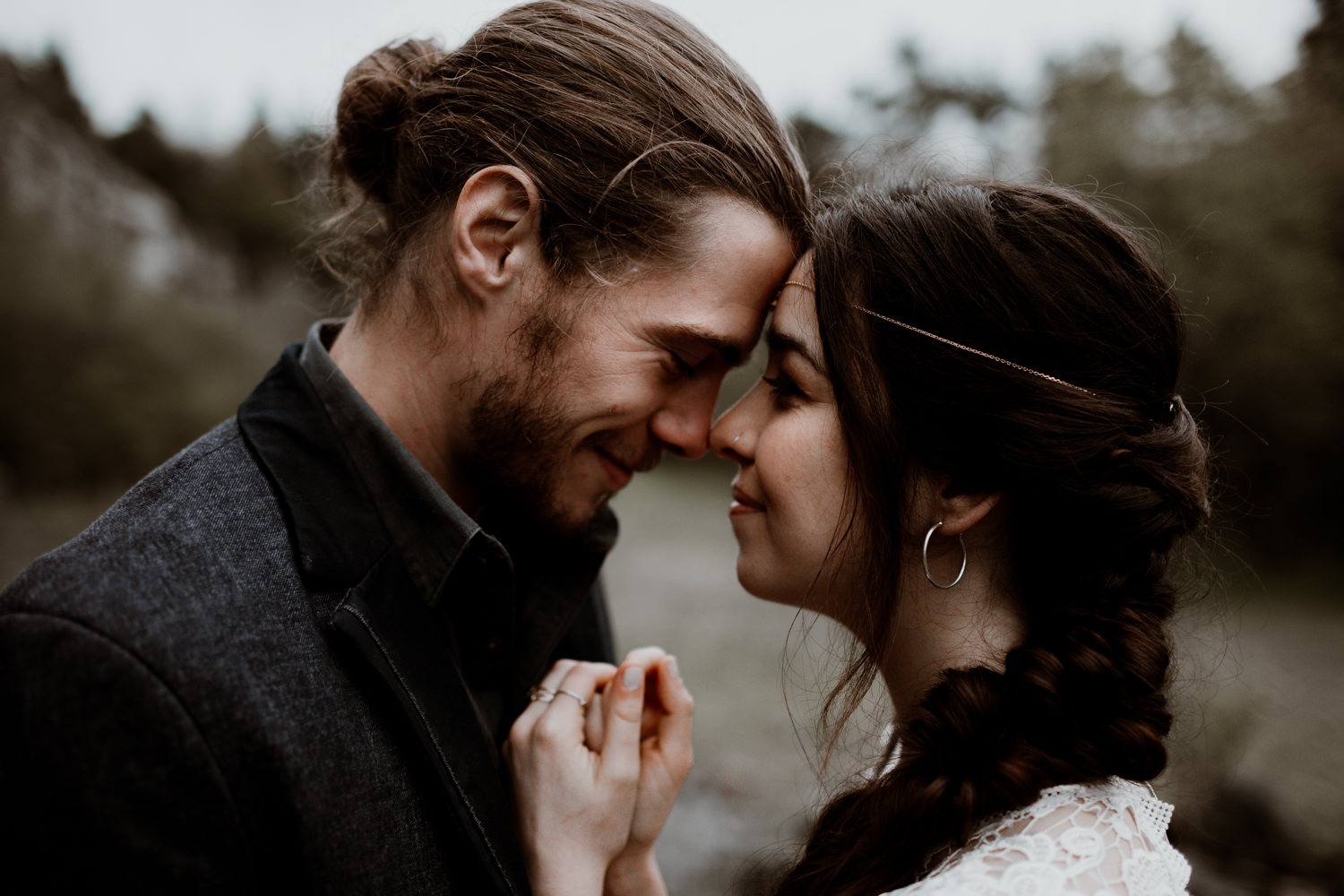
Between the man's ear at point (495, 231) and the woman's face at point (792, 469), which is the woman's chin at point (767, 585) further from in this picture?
the man's ear at point (495, 231)

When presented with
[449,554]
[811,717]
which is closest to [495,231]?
[449,554]

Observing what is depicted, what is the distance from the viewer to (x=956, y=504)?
196 centimetres

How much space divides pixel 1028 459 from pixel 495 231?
1322 millimetres

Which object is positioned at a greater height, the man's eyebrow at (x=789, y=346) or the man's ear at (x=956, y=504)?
the man's eyebrow at (x=789, y=346)

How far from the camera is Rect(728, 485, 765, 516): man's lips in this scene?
2.20 metres

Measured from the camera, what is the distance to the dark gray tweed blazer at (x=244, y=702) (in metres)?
1.35

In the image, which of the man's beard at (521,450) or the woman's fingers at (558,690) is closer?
the woman's fingers at (558,690)

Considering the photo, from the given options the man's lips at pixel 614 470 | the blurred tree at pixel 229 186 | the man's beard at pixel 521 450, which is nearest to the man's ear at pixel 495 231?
the man's beard at pixel 521 450

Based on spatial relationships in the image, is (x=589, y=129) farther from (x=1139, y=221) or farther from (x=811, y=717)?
(x=1139, y=221)

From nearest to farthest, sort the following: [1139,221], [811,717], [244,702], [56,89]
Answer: [244,702], [811,717], [1139,221], [56,89]

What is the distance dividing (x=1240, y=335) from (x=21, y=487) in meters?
14.3

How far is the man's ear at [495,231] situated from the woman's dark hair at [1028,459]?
753 millimetres

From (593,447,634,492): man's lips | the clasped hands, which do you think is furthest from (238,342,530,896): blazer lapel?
(593,447,634,492): man's lips

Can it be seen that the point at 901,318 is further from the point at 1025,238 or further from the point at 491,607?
the point at 491,607
